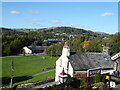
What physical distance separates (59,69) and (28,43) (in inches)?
2977

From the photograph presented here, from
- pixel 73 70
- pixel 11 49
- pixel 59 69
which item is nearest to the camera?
pixel 73 70

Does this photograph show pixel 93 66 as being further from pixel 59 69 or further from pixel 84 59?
Answer: pixel 59 69

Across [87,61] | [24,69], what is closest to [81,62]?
[87,61]

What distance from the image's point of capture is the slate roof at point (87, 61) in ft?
64.3

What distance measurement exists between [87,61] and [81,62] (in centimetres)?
102

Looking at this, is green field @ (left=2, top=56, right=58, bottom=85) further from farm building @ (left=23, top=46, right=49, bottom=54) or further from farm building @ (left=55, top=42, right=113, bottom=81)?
farm building @ (left=23, top=46, right=49, bottom=54)

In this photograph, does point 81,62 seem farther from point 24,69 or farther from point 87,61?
point 24,69

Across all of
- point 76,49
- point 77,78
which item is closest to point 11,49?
point 76,49

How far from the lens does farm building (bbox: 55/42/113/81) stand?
19.3 m

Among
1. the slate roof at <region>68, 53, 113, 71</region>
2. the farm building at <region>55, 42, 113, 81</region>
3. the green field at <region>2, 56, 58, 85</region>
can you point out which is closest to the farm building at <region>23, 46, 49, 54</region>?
the green field at <region>2, 56, 58, 85</region>

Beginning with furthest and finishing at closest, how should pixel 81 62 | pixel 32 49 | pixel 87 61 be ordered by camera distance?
pixel 32 49, pixel 87 61, pixel 81 62

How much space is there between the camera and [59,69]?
22.1 meters

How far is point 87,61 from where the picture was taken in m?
20.7

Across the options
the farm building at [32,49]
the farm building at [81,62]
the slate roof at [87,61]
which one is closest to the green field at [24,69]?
the farm building at [81,62]
